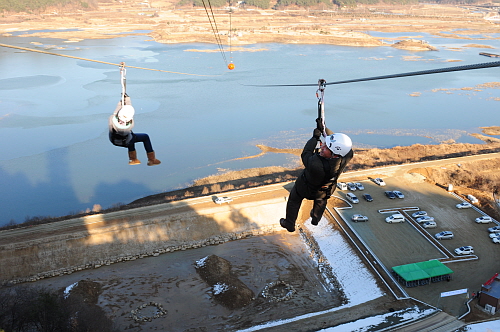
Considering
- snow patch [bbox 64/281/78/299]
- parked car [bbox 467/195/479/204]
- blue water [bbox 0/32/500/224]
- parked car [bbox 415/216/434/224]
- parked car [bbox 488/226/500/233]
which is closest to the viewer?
snow patch [bbox 64/281/78/299]

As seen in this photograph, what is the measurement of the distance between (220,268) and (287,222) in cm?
1190

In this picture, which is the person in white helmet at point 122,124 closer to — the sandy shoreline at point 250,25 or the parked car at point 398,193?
the parked car at point 398,193

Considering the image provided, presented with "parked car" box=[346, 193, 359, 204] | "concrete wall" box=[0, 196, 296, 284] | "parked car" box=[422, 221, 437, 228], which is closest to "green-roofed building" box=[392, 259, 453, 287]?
"parked car" box=[422, 221, 437, 228]

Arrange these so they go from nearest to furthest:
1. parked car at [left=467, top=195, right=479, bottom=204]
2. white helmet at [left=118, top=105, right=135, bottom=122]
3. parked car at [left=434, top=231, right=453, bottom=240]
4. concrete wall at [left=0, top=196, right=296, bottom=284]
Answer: white helmet at [left=118, top=105, right=135, bottom=122]
concrete wall at [left=0, top=196, right=296, bottom=284]
parked car at [left=434, top=231, right=453, bottom=240]
parked car at [left=467, top=195, right=479, bottom=204]

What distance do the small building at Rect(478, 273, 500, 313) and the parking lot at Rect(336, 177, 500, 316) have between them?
2.32 feet

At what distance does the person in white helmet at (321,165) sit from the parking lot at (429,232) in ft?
36.3

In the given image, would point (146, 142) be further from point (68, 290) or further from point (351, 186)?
point (351, 186)

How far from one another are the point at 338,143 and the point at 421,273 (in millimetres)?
13124

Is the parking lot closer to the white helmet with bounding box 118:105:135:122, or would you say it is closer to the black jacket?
the black jacket

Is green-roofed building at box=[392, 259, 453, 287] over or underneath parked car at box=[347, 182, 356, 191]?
underneath

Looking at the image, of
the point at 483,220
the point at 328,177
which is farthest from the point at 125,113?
the point at 483,220

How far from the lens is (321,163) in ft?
21.4

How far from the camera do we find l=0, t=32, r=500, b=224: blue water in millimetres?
27484

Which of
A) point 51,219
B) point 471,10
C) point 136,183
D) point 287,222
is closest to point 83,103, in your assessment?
point 136,183
